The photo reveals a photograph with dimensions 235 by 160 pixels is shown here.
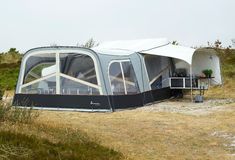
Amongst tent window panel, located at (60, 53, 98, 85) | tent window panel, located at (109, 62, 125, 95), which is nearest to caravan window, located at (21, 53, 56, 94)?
tent window panel, located at (60, 53, 98, 85)

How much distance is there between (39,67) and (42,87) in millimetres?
721

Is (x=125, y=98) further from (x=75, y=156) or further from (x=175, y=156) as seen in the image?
(x=75, y=156)

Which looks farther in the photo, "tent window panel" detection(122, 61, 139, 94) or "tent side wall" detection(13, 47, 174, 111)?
"tent window panel" detection(122, 61, 139, 94)

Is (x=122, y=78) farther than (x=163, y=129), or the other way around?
(x=122, y=78)

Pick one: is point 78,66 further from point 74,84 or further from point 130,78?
point 130,78

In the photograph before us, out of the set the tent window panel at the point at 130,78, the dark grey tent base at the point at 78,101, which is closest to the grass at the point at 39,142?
the dark grey tent base at the point at 78,101

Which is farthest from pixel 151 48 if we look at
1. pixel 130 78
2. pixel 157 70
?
pixel 130 78

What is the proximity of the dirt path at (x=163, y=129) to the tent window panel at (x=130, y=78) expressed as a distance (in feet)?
2.46

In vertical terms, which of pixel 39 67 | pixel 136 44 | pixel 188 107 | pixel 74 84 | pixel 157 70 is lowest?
pixel 188 107

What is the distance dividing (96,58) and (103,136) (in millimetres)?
5485

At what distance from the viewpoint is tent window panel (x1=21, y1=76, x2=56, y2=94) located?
15656mm

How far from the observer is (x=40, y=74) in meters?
16.0

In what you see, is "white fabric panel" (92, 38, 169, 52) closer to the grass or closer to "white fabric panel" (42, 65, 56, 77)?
"white fabric panel" (42, 65, 56, 77)

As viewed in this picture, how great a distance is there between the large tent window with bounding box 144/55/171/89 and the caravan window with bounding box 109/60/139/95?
1452 mm
